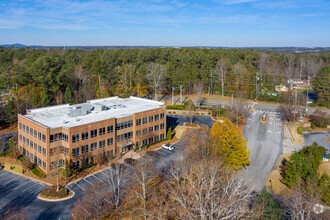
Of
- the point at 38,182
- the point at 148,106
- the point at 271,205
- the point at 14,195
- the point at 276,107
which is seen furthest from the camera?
the point at 276,107

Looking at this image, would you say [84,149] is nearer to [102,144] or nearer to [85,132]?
[85,132]

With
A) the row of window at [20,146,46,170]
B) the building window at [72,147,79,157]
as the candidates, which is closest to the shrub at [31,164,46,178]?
the row of window at [20,146,46,170]

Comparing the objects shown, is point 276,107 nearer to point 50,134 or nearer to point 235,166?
point 235,166

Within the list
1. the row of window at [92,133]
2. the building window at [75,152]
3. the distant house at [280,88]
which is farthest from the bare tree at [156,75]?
the building window at [75,152]

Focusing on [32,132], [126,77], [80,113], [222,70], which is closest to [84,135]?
[80,113]

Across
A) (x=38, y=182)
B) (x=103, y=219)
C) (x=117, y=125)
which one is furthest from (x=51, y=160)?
(x=103, y=219)

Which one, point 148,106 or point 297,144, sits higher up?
point 148,106
